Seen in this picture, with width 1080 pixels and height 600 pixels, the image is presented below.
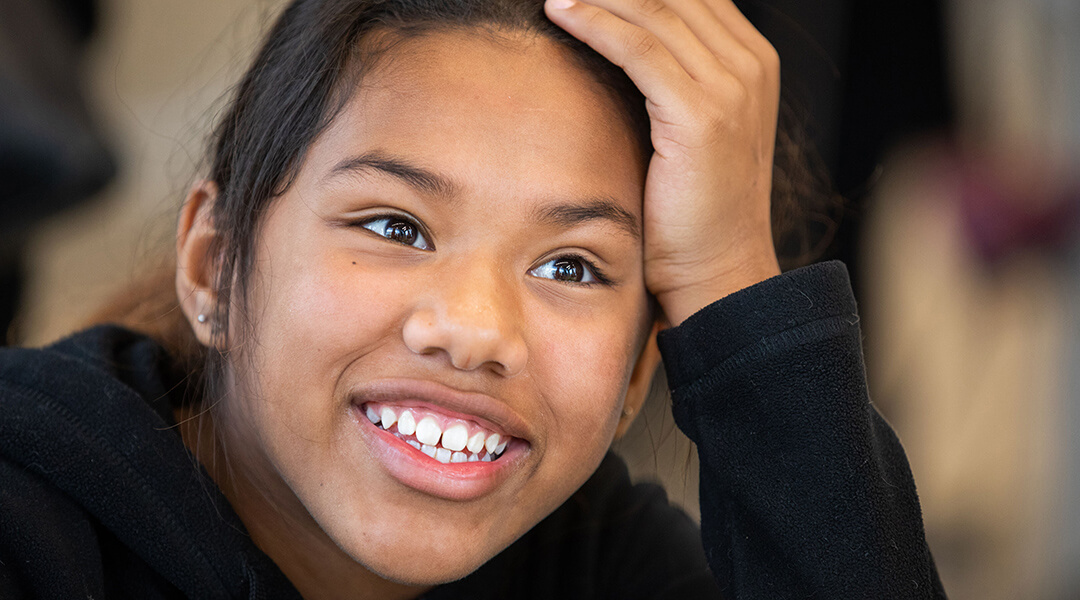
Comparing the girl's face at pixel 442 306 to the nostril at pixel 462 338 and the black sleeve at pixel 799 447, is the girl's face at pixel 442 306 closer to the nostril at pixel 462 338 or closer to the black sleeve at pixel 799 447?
the nostril at pixel 462 338

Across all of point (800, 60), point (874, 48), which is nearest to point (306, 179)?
point (800, 60)

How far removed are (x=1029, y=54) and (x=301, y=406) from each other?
1.86 metres

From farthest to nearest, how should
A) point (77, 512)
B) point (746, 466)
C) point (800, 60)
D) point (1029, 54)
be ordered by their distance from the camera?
point (1029, 54) → point (800, 60) → point (746, 466) → point (77, 512)

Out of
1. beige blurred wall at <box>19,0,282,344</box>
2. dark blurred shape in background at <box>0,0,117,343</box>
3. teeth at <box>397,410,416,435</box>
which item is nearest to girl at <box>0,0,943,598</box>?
teeth at <box>397,410,416,435</box>

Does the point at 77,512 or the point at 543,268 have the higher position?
the point at 543,268

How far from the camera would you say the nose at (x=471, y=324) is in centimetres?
76

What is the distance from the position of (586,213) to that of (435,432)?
24cm

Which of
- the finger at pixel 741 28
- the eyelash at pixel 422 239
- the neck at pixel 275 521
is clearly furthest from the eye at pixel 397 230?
the finger at pixel 741 28

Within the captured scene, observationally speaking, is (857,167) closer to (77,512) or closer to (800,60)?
(800,60)

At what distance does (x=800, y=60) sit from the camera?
1.82 m

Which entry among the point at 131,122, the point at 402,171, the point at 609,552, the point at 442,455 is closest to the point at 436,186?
the point at 402,171

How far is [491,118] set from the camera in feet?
2.68

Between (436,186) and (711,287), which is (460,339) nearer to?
(436,186)

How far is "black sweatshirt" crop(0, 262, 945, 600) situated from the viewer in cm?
79
